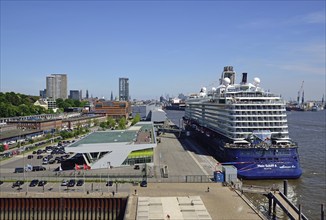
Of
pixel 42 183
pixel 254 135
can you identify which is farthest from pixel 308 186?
pixel 42 183

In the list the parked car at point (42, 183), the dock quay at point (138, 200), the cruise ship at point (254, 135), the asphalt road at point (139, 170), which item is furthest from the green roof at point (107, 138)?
the cruise ship at point (254, 135)

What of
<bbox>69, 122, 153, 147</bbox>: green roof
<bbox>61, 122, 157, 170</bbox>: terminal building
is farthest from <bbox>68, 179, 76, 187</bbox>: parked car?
<bbox>69, 122, 153, 147</bbox>: green roof

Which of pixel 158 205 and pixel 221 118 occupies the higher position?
pixel 221 118

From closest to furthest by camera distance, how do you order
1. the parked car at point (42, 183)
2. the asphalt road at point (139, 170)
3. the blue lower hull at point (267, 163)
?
1. the parked car at point (42, 183)
2. the asphalt road at point (139, 170)
3. the blue lower hull at point (267, 163)

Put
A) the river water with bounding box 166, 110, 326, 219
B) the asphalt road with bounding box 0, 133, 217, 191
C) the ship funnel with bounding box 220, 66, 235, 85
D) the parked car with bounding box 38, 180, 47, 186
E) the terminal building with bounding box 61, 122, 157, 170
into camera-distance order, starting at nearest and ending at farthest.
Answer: the river water with bounding box 166, 110, 326, 219 < the parked car with bounding box 38, 180, 47, 186 < the asphalt road with bounding box 0, 133, 217, 191 < the terminal building with bounding box 61, 122, 157, 170 < the ship funnel with bounding box 220, 66, 235, 85

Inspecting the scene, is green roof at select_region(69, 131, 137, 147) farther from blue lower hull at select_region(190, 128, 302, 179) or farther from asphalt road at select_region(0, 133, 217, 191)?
blue lower hull at select_region(190, 128, 302, 179)

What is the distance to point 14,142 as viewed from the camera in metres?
80.2

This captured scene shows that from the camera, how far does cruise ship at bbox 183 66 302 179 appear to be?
50.3 metres

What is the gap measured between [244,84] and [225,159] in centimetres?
1867

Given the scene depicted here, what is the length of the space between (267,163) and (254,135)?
502 centimetres

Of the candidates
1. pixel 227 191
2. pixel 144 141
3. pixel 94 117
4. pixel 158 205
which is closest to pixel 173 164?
pixel 144 141

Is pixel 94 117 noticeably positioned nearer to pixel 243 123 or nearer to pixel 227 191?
pixel 243 123

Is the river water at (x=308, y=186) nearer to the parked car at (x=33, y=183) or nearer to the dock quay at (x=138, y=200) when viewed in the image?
the dock quay at (x=138, y=200)

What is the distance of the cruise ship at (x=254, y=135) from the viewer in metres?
50.3
